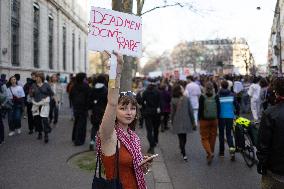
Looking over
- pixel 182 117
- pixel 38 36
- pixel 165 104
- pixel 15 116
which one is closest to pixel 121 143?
pixel 182 117

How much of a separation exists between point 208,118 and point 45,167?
3.75 meters

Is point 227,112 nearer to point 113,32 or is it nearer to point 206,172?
point 206,172

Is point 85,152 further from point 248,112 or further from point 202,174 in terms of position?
point 248,112

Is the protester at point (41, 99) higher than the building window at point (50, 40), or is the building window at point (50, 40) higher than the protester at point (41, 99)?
the building window at point (50, 40)

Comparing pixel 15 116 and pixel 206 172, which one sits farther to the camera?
pixel 15 116

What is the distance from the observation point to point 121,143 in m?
3.30

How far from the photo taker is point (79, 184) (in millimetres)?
7316

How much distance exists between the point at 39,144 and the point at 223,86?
5030 millimetres

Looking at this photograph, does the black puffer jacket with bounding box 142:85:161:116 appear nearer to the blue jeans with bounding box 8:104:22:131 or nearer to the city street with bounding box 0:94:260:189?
the city street with bounding box 0:94:260:189

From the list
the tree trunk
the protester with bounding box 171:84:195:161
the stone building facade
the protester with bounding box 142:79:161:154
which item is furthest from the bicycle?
the stone building facade

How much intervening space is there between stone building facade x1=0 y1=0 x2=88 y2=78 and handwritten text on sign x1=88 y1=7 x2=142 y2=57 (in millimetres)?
17590

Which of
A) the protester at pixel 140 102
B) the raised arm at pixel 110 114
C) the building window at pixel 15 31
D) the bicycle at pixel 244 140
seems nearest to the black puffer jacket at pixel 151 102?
the protester at pixel 140 102

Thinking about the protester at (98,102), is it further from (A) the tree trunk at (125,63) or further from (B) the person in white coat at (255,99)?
(B) the person in white coat at (255,99)

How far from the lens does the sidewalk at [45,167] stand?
7.36 m
